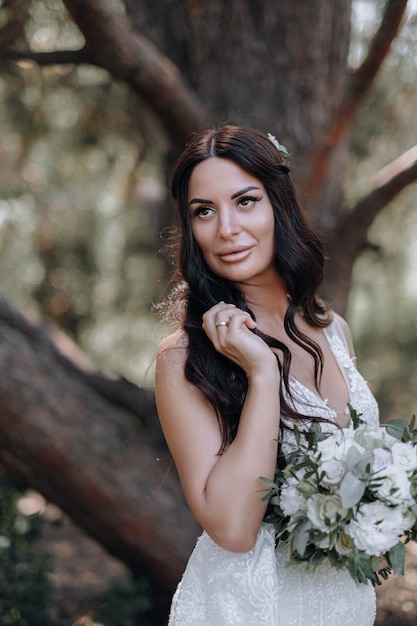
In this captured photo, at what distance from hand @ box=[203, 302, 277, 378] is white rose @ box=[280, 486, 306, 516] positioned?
32cm

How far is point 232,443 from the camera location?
6.39 ft

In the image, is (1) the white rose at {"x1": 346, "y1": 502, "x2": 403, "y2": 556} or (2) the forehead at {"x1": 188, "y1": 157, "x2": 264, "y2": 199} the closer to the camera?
(1) the white rose at {"x1": 346, "y1": 502, "x2": 403, "y2": 556}

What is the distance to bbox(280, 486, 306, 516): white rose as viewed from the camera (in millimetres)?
1849

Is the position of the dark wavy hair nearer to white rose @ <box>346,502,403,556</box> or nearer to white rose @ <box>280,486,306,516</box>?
white rose @ <box>280,486,306,516</box>

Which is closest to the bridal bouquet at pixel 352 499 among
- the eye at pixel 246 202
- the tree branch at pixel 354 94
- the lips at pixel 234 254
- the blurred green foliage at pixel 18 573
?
the lips at pixel 234 254

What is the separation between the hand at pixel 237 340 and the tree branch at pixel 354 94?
1.63 metres

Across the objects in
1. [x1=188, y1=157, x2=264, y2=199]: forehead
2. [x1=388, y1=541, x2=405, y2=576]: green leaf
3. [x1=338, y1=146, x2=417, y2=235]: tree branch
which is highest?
[x1=338, y1=146, x2=417, y2=235]: tree branch

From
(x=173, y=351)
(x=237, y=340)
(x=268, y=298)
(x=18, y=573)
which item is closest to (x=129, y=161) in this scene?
(x=18, y=573)

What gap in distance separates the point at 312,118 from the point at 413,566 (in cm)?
287

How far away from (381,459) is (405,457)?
0.22 ft

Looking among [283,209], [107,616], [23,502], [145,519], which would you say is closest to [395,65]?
[283,209]

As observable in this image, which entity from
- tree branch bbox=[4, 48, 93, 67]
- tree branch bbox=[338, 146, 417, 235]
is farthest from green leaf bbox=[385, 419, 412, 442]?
tree branch bbox=[4, 48, 93, 67]

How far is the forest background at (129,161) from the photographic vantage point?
138 inches

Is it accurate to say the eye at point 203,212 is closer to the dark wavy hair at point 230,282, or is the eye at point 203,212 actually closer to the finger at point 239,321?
the dark wavy hair at point 230,282
